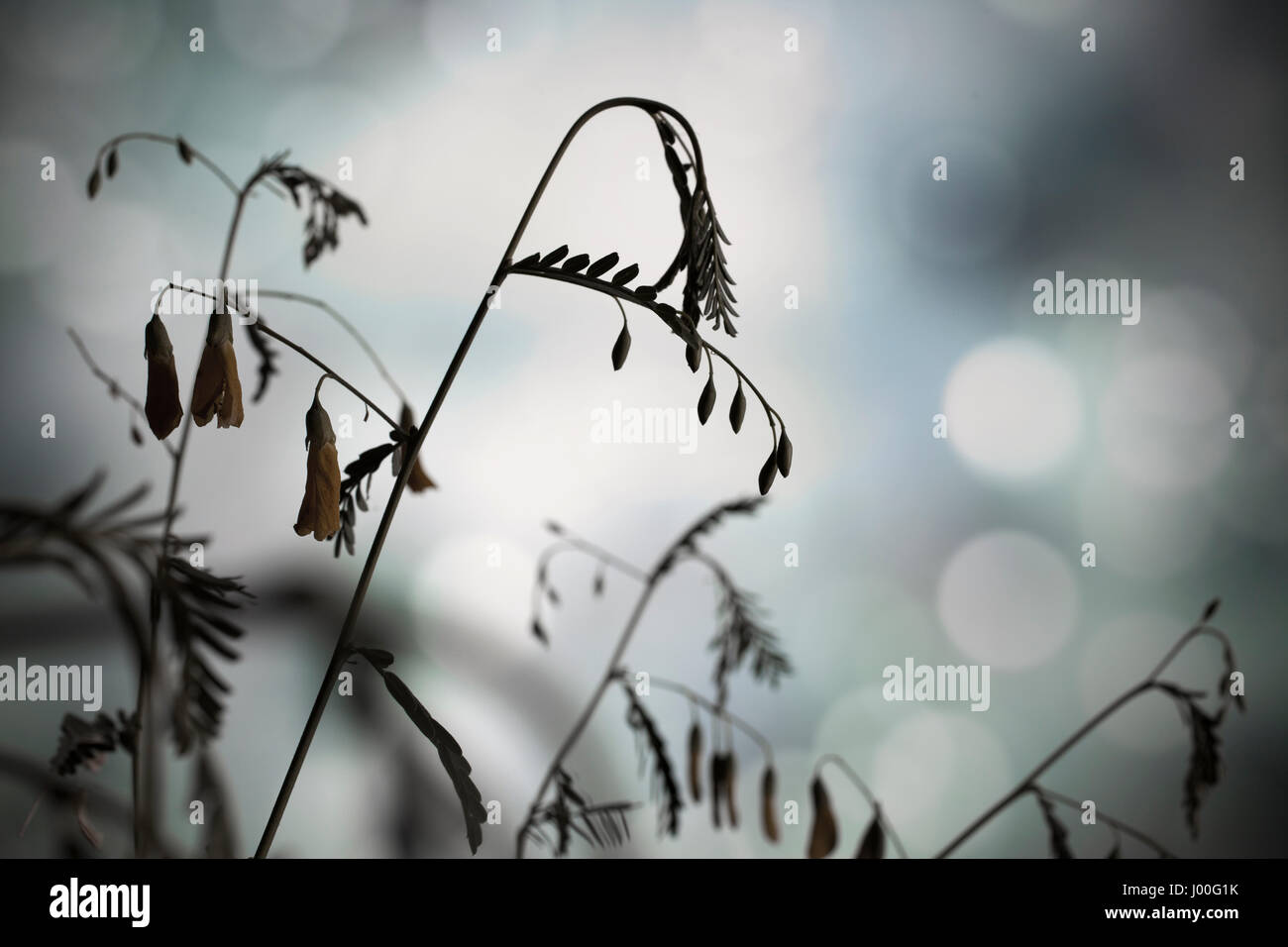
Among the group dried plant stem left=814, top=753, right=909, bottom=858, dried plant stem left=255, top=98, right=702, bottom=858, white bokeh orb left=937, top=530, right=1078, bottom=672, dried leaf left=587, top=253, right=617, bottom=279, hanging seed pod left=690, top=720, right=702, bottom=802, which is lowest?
dried plant stem left=814, top=753, right=909, bottom=858

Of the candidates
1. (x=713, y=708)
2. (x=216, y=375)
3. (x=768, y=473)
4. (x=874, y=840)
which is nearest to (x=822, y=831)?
(x=874, y=840)

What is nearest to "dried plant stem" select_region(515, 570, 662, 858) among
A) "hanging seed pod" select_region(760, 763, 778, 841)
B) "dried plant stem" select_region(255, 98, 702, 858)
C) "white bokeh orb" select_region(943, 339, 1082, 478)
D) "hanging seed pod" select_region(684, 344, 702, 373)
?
"hanging seed pod" select_region(760, 763, 778, 841)

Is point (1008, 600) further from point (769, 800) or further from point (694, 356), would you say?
point (694, 356)

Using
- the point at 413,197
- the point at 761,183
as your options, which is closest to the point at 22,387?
the point at 413,197

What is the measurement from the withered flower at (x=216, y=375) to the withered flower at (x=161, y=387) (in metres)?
0.01

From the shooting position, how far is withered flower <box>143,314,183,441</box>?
1.39 feet

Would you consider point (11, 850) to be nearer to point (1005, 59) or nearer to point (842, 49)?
point (842, 49)

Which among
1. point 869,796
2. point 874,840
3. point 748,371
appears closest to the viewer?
point 874,840

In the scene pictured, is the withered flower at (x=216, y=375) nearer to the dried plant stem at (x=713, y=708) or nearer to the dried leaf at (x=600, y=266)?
the dried leaf at (x=600, y=266)

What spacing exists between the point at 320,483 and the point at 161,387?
0.31ft

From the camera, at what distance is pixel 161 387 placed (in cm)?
43

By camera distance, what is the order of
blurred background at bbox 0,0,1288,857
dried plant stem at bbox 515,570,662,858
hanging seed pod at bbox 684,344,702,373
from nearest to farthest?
1. hanging seed pod at bbox 684,344,702,373
2. dried plant stem at bbox 515,570,662,858
3. blurred background at bbox 0,0,1288,857

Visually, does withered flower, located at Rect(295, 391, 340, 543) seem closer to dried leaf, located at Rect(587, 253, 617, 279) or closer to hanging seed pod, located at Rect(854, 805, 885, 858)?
dried leaf, located at Rect(587, 253, 617, 279)

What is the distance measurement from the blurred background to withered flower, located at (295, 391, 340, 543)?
882 mm
